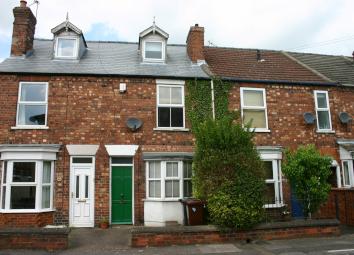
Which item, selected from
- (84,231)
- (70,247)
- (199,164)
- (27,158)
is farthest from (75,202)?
(199,164)

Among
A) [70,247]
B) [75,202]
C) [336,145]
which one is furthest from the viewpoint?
[336,145]

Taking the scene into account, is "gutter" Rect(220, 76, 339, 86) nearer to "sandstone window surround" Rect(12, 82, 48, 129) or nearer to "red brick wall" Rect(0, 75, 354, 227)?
"red brick wall" Rect(0, 75, 354, 227)

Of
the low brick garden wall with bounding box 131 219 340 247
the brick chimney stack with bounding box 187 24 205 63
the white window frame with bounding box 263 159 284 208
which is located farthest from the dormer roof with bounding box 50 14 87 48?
the white window frame with bounding box 263 159 284 208

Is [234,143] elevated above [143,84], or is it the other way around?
[143,84]

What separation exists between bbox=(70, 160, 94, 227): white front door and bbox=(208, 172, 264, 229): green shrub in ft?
16.8

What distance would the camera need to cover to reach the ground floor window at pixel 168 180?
13648mm

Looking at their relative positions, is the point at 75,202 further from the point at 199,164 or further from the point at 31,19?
the point at 31,19

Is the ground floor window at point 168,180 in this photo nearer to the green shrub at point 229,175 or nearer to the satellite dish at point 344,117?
the green shrub at point 229,175

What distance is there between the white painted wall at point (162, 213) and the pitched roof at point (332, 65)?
965cm

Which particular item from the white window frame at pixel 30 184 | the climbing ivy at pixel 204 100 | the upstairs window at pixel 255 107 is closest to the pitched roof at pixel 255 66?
the upstairs window at pixel 255 107

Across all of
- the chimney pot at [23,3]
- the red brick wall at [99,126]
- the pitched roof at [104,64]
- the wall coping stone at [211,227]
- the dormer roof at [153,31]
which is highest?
the chimney pot at [23,3]

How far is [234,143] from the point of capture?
10945 mm

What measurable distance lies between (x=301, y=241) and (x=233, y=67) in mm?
8887

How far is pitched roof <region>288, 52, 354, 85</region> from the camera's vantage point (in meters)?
17.3
